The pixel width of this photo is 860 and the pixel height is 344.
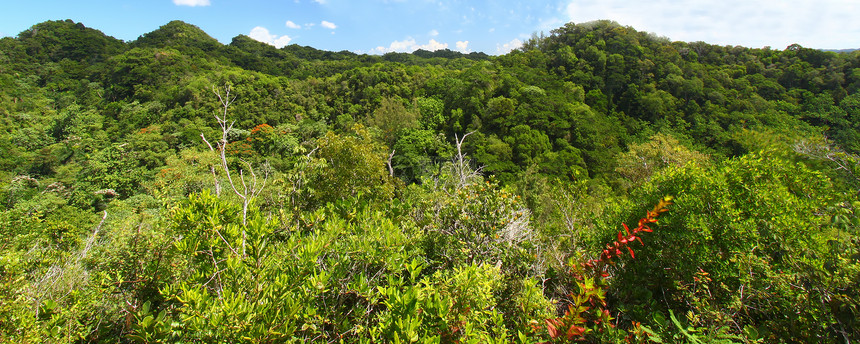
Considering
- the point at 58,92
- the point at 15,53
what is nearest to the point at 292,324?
the point at 58,92

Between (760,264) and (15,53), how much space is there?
69766 mm

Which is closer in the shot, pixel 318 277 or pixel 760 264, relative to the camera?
pixel 318 277

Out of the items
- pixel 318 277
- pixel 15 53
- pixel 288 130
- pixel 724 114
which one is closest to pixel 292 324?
pixel 318 277

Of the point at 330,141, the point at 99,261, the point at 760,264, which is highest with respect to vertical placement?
the point at 330,141

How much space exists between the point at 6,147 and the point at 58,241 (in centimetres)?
2640

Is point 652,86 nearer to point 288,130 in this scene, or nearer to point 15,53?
point 288,130

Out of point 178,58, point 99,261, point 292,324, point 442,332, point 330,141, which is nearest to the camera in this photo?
point 292,324

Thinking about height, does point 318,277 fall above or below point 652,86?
below

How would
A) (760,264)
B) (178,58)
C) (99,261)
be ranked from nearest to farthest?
(760,264)
(99,261)
(178,58)

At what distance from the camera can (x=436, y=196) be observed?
559cm

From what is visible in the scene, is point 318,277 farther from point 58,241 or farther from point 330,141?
point 58,241

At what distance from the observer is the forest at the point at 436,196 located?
7.30 ft

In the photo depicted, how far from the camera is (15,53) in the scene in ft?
135

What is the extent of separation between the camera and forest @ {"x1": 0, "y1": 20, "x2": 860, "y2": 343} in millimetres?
2227
